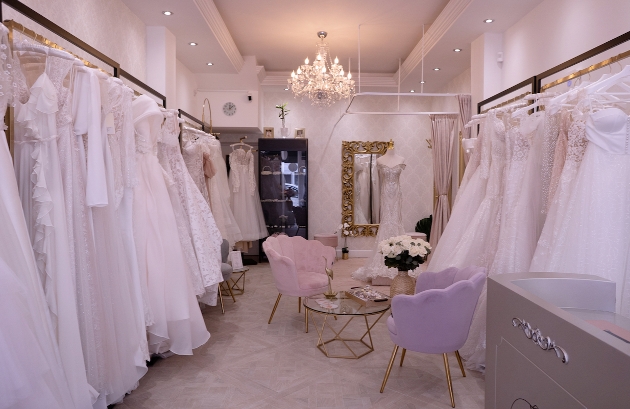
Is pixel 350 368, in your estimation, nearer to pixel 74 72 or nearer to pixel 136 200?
pixel 136 200

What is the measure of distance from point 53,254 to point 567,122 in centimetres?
297

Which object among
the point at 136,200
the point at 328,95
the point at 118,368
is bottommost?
the point at 118,368

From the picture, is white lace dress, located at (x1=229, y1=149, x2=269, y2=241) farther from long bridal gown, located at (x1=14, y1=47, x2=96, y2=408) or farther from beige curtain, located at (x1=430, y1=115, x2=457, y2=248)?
long bridal gown, located at (x1=14, y1=47, x2=96, y2=408)

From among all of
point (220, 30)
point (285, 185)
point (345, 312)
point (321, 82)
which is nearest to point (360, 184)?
point (285, 185)

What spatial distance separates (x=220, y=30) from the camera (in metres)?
4.83

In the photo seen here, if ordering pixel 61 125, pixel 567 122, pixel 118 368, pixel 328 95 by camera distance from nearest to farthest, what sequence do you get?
pixel 61 125
pixel 118 368
pixel 567 122
pixel 328 95

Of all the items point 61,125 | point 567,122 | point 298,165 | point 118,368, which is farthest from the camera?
point 298,165

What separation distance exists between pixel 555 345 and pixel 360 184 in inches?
262

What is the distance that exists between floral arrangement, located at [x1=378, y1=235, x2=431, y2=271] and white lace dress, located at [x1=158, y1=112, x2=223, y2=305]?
151 cm

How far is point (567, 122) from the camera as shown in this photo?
2.67 metres

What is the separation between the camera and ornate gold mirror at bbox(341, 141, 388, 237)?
25.3 feet

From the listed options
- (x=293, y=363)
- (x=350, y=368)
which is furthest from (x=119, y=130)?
(x=350, y=368)

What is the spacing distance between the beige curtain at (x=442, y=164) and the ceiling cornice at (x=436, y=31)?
870 millimetres

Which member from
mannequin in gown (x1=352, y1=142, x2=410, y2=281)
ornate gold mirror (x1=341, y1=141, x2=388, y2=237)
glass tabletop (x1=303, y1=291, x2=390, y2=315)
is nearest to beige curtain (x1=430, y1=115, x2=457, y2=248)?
mannequin in gown (x1=352, y1=142, x2=410, y2=281)
